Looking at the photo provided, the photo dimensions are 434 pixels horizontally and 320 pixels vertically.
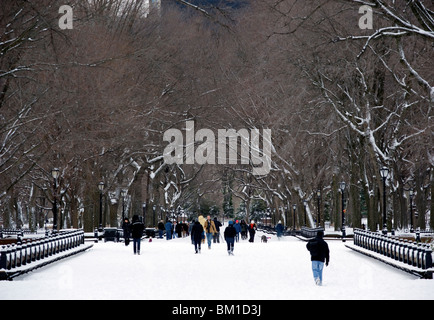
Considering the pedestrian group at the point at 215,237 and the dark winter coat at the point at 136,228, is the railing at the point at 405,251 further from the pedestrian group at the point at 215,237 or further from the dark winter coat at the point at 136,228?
the dark winter coat at the point at 136,228

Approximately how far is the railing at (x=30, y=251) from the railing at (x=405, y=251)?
33.0 ft

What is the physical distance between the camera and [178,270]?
20266 mm

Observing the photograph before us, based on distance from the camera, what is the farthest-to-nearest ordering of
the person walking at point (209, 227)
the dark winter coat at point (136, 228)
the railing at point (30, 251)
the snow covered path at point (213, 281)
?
the person walking at point (209, 227) → the dark winter coat at point (136, 228) → the railing at point (30, 251) → the snow covered path at point (213, 281)

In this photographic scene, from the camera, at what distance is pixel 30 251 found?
68.4 ft

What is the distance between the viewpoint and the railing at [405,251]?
17.5 m

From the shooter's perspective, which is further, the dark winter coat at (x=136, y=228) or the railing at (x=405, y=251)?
the dark winter coat at (x=136, y=228)

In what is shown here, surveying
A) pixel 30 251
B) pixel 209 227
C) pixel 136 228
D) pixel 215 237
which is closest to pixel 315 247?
pixel 30 251

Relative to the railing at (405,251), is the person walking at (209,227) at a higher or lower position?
higher

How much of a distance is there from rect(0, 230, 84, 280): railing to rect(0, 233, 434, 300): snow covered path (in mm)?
463

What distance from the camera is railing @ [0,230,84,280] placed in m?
17.9

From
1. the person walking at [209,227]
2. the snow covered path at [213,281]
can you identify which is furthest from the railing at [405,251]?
the person walking at [209,227]

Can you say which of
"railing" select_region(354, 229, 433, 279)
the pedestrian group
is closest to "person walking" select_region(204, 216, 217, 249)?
the pedestrian group

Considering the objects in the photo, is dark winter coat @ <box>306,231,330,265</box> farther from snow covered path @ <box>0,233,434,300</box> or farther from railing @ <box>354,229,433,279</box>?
railing @ <box>354,229,433,279</box>

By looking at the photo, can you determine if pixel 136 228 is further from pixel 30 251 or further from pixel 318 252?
pixel 318 252
